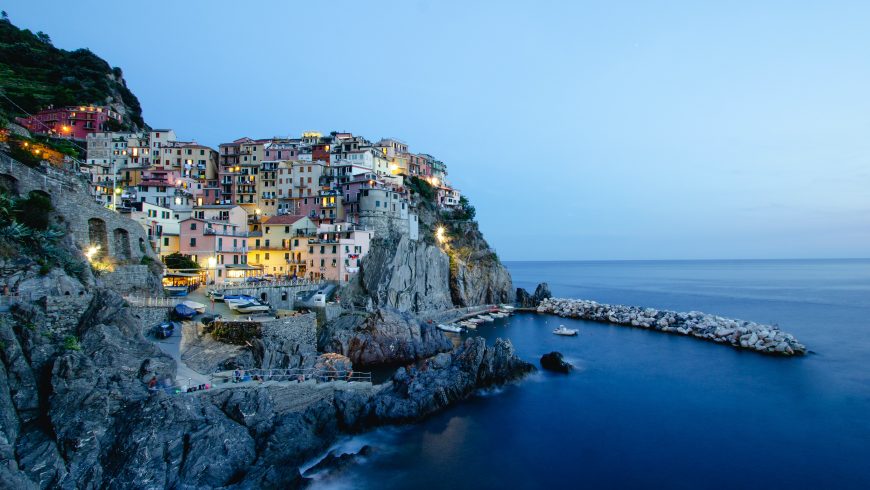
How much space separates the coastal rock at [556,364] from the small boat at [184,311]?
25.6 m

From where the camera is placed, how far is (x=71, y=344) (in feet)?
56.2

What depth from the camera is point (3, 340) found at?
15391mm

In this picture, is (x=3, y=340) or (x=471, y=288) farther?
(x=471, y=288)

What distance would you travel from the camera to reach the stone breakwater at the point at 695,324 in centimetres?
4220

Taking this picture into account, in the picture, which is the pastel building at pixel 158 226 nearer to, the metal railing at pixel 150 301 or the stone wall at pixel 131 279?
the stone wall at pixel 131 279

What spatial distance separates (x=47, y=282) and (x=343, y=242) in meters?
30.9

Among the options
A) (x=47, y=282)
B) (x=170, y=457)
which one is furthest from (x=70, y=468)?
(x=47, y=282)

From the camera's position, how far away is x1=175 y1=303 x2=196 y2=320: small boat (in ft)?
85.6

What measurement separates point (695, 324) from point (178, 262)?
2056 inches

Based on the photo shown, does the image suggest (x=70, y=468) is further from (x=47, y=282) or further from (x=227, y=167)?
(x=227, y=167)

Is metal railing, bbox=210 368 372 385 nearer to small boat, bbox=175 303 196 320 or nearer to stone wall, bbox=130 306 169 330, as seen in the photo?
small boat, bbox=175 303 196 320

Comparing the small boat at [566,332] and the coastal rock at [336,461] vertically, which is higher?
the small boat at [566,332]

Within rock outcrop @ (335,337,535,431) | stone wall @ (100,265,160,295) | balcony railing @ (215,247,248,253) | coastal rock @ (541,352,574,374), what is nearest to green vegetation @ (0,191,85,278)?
stone wall @ (100,265,160,295)

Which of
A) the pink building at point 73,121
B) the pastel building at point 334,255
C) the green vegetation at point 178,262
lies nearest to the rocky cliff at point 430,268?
the pastel building at point 334,255
